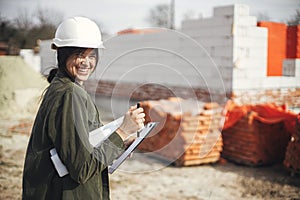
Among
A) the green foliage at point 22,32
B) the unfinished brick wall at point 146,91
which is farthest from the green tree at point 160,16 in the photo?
the unfinished brick wall at point 146,91

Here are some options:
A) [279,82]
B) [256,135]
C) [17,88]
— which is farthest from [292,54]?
[17,88]

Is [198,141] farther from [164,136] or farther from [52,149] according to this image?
[52,149]

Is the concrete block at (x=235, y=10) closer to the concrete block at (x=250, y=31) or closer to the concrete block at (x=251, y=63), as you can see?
the concrete block at (x=250, y=31)

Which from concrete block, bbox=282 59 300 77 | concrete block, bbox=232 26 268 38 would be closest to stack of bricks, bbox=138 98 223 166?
concrete block, bbox=232 26 268 38

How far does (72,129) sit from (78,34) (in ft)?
1.42

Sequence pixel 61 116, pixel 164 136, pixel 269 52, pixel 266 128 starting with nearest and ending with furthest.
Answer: pixel 61 116 < pixel 164 136 < pixel 266 128 < pixel 269 52

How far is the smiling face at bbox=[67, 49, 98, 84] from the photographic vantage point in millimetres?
1675

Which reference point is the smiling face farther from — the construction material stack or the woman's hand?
the construction material stack

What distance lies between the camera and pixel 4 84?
36.8ft

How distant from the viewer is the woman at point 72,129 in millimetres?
1529

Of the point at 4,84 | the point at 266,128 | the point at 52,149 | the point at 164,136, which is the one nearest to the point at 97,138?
the point at 52,149

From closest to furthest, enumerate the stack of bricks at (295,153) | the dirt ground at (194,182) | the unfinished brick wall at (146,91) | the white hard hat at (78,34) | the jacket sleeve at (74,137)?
the jacket sleeve at (74,137)
the white hard hat at (78,34)
the unfinished brick wall at (146,91)
the dirt ground at (194,182)
the stack of bricks at (295,153)

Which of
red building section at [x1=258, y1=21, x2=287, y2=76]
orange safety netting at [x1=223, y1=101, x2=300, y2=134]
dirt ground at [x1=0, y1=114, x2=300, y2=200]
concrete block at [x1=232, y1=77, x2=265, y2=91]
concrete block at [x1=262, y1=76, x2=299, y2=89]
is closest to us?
dirt ground at [x1=0, y1=114, x2=300, y2=200]

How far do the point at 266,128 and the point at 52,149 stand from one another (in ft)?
14.5
